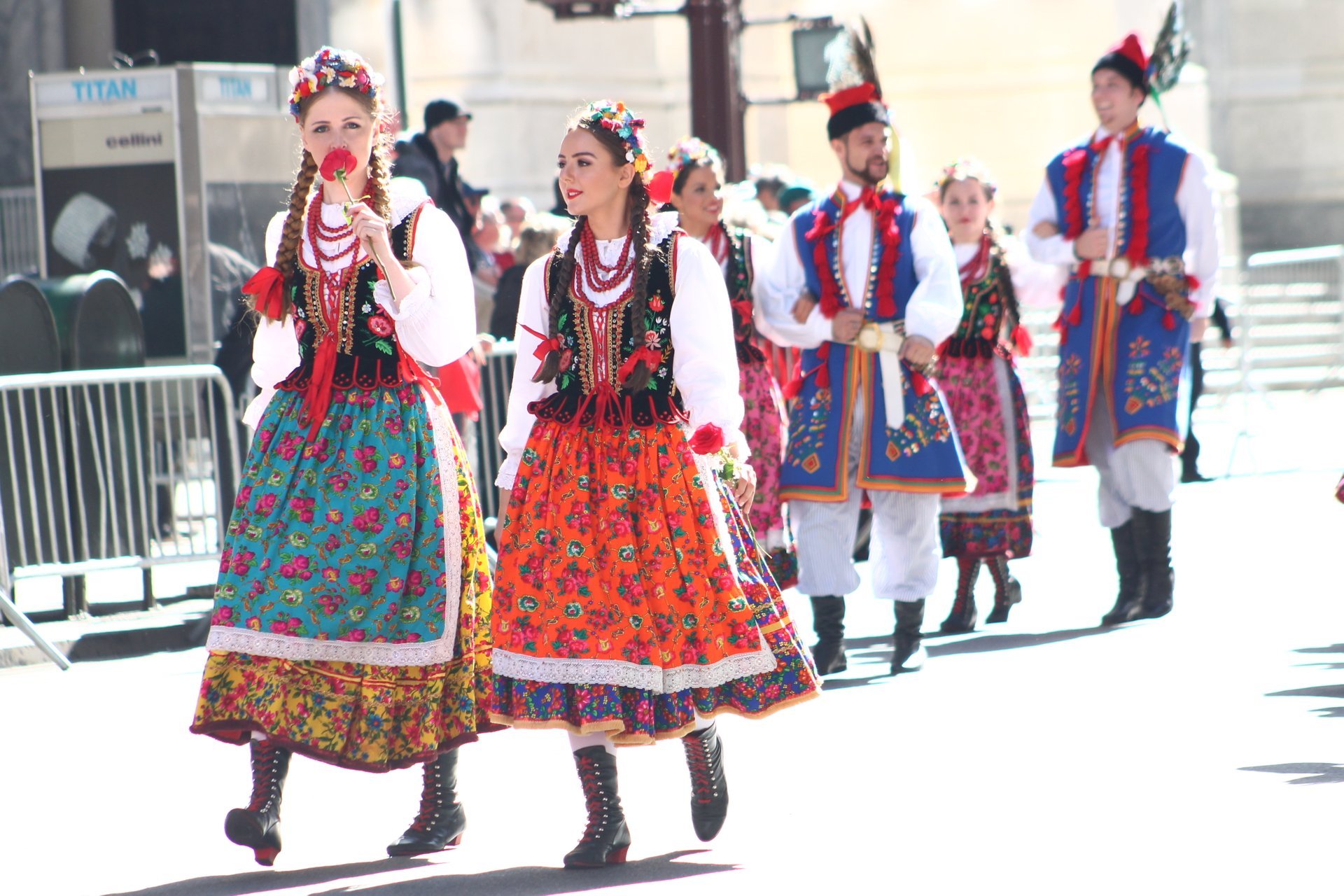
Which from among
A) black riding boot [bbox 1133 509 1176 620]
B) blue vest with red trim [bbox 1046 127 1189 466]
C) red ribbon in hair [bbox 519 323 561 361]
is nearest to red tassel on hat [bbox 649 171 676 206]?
red ribbon in hair [bbox 519 323 561 361]

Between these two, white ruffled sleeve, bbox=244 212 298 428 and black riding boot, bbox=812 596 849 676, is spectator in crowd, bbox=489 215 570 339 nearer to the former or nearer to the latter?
black riding boot, bbox=812 596 849 676

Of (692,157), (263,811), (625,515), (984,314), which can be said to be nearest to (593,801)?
(625,515)

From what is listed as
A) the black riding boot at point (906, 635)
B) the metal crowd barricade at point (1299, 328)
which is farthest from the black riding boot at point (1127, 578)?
the metal crowd barricade at point (1299, 328)

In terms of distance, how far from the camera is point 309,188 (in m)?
5.05

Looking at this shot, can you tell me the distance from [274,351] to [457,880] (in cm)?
131

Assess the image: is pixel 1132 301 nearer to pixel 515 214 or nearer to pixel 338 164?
pixel 338 164

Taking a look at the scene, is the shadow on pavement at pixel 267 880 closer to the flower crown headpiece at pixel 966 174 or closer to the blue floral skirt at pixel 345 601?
the blue floral skirt at pixel 345 601

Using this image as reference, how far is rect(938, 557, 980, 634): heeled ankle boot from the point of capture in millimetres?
8117

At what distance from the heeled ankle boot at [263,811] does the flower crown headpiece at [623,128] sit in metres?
1.52

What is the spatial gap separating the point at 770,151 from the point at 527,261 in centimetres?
1277

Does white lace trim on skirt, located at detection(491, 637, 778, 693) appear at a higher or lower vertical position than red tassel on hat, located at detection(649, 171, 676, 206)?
lower

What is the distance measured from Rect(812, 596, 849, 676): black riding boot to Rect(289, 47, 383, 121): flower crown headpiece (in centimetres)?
281

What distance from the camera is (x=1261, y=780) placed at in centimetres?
522

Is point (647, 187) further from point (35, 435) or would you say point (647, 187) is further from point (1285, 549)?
point (1285, 549)
